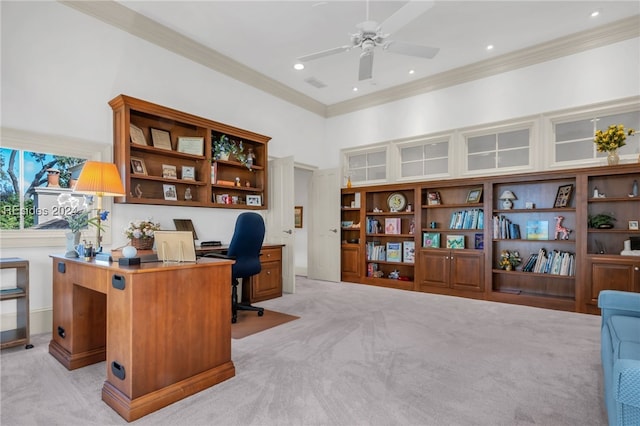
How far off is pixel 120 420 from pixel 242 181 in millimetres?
3715

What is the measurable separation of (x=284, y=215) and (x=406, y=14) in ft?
10.9

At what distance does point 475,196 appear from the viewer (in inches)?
195

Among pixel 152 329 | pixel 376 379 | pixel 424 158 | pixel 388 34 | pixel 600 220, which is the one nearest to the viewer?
pixel 152 329

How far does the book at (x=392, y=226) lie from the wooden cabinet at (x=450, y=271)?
65 centimetres

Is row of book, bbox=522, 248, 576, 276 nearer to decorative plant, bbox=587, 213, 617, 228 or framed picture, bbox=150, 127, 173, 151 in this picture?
decorative plant, bbox=587, 213, 617, 228

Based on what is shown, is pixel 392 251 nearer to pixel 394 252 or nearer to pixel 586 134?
pixel 394 252

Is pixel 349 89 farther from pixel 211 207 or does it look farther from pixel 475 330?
pixel 475 330

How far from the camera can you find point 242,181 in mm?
5105

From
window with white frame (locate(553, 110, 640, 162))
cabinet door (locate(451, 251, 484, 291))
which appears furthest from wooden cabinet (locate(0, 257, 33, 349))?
window with white frame (locate(553, 110, 640, 162))

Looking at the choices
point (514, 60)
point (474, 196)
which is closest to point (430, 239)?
point (474, 196)

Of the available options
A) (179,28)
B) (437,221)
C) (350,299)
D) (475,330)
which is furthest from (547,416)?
(179,28)

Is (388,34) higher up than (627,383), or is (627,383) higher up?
(388,34)

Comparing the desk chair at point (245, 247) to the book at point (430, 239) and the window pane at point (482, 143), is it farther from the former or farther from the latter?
the window pane at point (482, 143)

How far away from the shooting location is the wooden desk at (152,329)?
1.83 metres
